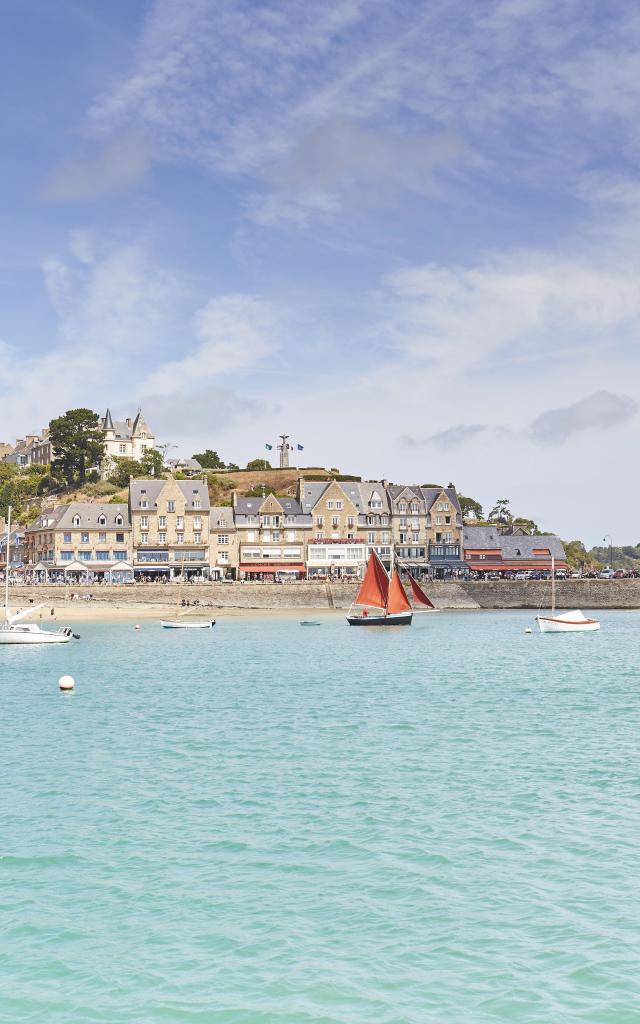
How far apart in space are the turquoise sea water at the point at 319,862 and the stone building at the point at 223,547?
84.7m

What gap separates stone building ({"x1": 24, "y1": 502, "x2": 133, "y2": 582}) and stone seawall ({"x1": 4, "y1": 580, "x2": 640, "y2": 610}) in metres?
12.5

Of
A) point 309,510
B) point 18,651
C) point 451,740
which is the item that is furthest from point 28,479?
point 451,740

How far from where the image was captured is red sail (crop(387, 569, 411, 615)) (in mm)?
85938

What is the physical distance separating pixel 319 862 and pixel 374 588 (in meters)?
68.2

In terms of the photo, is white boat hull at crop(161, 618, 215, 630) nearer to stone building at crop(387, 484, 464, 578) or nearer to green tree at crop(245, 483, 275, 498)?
stone building at crop(387, 484, 464, 578)

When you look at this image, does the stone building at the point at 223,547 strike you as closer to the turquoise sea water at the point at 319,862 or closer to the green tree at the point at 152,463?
the green tree at the point at 152,463

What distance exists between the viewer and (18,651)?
62469 millimetres

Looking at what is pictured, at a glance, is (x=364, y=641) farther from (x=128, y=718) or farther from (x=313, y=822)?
(x=313, y=822)

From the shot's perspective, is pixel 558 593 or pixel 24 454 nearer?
pixel 558 593

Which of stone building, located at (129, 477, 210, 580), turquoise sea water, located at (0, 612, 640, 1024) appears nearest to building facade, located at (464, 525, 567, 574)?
stone building, located at (129, 477, 210, 580)

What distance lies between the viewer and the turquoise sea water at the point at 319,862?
12.8 meters

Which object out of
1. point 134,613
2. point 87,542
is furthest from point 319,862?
point 87,542

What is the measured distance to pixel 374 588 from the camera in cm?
8575

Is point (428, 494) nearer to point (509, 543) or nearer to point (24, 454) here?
point (509, 543)
